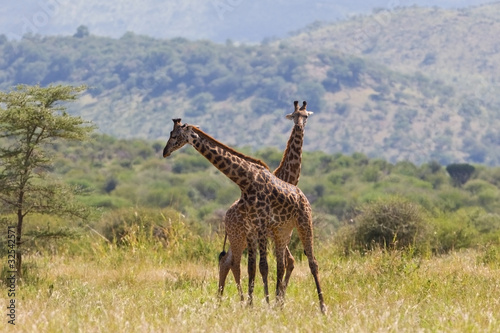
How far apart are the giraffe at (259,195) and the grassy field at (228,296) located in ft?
2.63

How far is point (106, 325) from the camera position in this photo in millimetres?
8859

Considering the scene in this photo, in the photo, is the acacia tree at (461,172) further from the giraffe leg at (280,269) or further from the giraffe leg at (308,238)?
the giraffe leg at (308,238)

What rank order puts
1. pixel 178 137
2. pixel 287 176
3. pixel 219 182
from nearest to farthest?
pixel 178 137 → pixel 287 176 → pixel 219 182

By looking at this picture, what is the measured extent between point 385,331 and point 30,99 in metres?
8.36

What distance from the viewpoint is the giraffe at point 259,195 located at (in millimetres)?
10617

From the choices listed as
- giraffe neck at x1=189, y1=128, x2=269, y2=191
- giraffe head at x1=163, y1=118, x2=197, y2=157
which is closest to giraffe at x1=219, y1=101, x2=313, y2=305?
giraffe neck at x1=189, y1=128, x2=269, y2=191

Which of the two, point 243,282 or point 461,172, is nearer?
point 243,282

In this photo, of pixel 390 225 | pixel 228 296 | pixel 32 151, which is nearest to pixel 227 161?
pixel 228 296

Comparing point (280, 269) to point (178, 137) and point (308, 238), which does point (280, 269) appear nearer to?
point (308, 238)

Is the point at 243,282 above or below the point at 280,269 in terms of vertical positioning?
below

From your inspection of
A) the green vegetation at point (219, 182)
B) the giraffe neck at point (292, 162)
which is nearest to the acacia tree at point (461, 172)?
the green vegetation at point (219, 182)

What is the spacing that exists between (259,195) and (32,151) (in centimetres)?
527

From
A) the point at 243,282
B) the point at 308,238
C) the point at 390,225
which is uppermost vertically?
the point at 308,238

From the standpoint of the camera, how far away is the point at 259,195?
1064 centimetres
